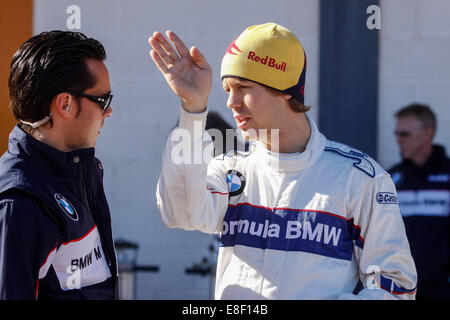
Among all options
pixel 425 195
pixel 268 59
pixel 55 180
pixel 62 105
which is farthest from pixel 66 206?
pixel 425 195

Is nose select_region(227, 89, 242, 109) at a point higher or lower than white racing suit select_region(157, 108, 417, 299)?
higher

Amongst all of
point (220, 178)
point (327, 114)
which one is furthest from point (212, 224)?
point (327, 114)

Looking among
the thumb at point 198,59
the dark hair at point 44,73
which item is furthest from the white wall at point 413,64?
the dark hair at point 44,73

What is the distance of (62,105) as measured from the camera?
192 cm

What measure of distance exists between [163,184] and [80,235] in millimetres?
326

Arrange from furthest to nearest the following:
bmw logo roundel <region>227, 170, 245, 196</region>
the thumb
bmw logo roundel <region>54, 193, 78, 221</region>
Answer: bmw logo roundel <region>227, 170, 245, 196</region>
the thumb
bmw logo roundel <region>54, 193, 78, 221</region>

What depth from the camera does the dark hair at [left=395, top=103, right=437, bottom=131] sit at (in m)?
3.92

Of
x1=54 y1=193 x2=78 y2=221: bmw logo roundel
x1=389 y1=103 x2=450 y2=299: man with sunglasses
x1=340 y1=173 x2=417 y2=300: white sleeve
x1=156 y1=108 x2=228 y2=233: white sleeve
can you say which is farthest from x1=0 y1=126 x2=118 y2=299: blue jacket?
x1=389 y1=103 x2=450 y2=299: man with sunglasses

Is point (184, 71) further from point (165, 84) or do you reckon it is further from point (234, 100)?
point (165, 84)

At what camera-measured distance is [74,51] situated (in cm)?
195

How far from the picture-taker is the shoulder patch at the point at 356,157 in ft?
6.81

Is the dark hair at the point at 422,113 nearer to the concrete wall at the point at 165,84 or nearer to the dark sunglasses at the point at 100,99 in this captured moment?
the concrete wall at the point at 165,84

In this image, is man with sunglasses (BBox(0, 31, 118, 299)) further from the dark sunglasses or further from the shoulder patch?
the shoulder patch

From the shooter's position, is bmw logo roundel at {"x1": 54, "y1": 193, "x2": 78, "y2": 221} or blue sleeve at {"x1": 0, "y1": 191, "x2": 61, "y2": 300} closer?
blue sleeve at {"x1": 0, "y1": 191, "x2": 61, "y2": 300}
